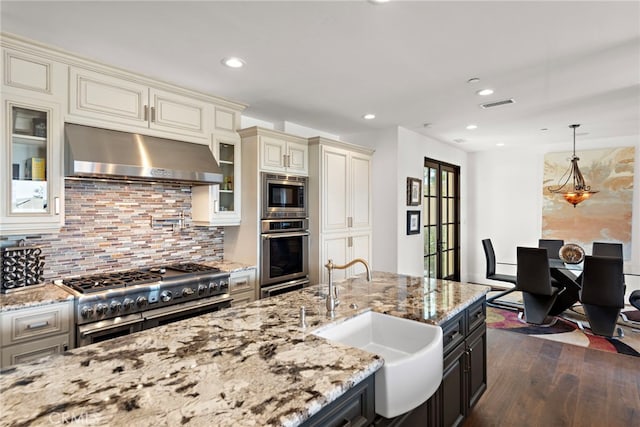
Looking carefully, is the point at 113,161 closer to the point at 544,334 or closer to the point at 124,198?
the point at 124,198

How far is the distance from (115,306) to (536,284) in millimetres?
4536

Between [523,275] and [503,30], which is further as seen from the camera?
[523,275]

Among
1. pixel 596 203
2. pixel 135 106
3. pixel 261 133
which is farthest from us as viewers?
pixel 596 203

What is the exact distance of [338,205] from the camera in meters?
4.18

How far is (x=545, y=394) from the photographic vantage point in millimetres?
2814

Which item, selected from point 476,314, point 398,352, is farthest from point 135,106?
point 476,314

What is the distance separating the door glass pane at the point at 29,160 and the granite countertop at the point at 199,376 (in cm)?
149

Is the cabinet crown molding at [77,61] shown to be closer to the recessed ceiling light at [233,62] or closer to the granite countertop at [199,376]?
the recessed ceiling light at [233,62]

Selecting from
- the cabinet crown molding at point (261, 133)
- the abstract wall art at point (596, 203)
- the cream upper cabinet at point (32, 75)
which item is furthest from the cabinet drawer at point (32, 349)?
→ the abstract wall art at point (596, 203)

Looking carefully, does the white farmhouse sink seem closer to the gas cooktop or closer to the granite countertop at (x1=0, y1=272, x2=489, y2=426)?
the granite countertop at (x1=0, y1=272, x2=489, y2=426)

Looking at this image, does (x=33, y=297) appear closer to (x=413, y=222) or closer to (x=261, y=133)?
(x=261, y=133)

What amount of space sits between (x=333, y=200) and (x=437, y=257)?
115 inches

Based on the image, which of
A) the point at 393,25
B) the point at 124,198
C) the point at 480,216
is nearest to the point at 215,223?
the point at 124,198

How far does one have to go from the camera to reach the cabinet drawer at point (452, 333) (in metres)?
1.93
